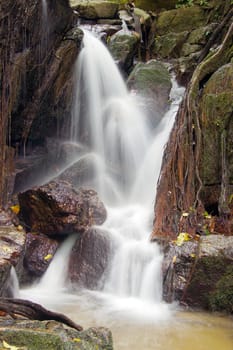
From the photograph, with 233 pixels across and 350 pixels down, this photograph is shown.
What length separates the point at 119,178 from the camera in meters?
8.94

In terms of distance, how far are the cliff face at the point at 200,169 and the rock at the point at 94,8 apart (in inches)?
280

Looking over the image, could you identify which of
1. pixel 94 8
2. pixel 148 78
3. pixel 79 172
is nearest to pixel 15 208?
pixel 79 172

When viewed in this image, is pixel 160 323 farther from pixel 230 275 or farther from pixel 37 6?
pixel 37 6

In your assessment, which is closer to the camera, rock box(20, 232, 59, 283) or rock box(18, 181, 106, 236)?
rock box(20, 232, 59, 283)

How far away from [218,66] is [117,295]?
16.3ft

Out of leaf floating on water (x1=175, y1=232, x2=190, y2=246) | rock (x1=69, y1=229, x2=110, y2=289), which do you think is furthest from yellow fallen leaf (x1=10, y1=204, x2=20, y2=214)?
leaf floating on water (x1=175, y1=232, x2=190, y2=246)

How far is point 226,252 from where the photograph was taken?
516 centimetres

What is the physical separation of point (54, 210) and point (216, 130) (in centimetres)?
302

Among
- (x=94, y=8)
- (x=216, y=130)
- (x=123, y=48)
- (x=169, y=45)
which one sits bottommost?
(x=216, y=130)

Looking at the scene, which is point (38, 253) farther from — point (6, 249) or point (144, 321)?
point (144, 321)

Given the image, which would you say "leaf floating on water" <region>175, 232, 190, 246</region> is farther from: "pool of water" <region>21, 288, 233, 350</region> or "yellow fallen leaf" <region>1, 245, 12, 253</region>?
"yellow fallen leaf" <region>1, 245, 12, 253</region>

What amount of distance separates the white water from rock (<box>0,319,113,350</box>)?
2.19m

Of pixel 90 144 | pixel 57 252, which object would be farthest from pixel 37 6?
pixel 57 252

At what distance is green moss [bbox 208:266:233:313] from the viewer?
5066 mm
